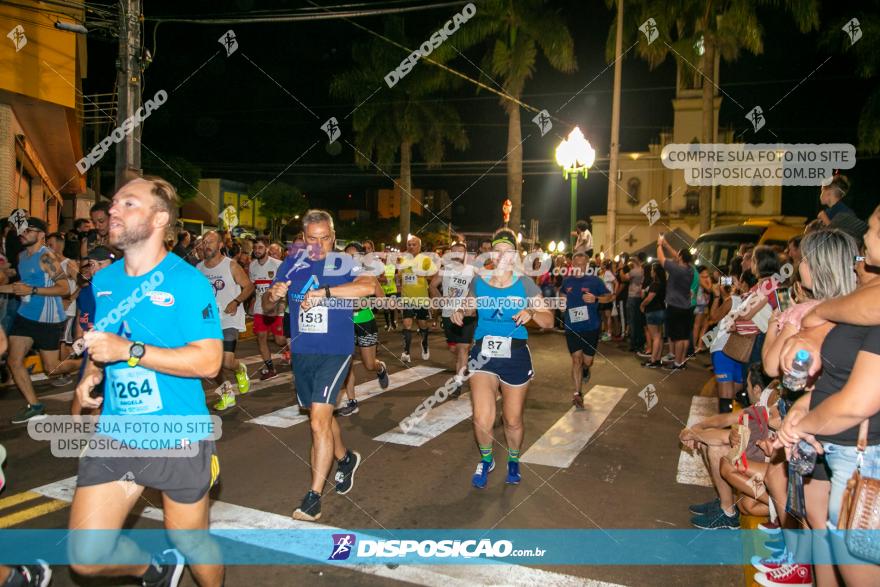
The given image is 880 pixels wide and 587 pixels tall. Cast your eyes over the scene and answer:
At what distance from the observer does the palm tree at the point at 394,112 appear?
2900cm

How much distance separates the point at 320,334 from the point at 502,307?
1.68 metres

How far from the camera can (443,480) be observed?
5508 millimetres

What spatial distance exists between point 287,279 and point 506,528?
2791mm

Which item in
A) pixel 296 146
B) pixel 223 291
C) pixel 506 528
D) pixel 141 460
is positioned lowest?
pixel 506 528

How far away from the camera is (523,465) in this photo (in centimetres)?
605

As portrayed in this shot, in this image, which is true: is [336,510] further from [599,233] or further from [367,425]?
[599,233]

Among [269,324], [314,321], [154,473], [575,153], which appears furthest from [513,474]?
[575,153]

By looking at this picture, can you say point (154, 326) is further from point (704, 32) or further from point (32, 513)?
point (704, 32)

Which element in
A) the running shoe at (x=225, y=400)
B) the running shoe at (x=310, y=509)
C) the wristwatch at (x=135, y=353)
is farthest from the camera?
the running shoe at (x=225, y=400)

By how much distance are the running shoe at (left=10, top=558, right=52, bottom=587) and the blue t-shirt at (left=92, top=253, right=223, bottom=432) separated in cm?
85

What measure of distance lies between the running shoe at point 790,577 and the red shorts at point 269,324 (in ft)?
26.5

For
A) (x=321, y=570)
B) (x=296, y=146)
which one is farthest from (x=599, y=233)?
(x=321, y=570)

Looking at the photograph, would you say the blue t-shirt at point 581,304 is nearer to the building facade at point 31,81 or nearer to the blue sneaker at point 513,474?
the blue sneaker at point 513,474

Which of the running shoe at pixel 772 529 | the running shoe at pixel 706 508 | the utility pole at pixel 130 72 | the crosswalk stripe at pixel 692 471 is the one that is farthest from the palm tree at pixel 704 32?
the running shoe at pixel 772 529
